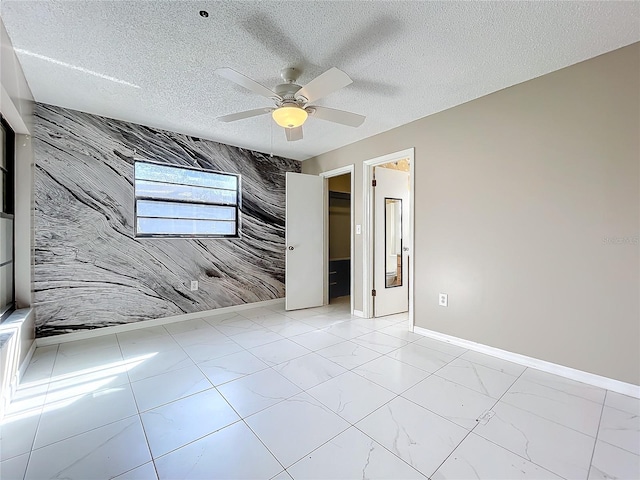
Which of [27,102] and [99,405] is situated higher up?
[27,102]

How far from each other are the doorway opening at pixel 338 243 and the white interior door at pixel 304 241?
0.17m

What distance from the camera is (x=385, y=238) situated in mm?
3951

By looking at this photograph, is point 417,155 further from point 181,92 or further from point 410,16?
point 181,92

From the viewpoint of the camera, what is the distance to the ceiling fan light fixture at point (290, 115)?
2.12 m

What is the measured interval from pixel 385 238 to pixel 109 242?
11.0 feet

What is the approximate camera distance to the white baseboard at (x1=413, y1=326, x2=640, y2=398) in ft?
6.38

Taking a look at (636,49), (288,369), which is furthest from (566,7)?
(288,369)

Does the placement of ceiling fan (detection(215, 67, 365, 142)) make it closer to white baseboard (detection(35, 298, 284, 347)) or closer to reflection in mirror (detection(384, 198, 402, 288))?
reflection in mirror (detection(384, 198, 402, 288))

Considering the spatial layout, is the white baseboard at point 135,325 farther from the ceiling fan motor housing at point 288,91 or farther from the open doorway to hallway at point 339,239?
the ceiling fan motor housing at point 288,91

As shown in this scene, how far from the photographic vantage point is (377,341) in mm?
2945

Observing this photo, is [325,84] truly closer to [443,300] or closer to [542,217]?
[542,217]

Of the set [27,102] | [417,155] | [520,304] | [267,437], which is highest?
[27,102]

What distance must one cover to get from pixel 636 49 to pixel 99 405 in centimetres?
422

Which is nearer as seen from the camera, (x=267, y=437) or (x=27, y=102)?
(x=267, y=437)
